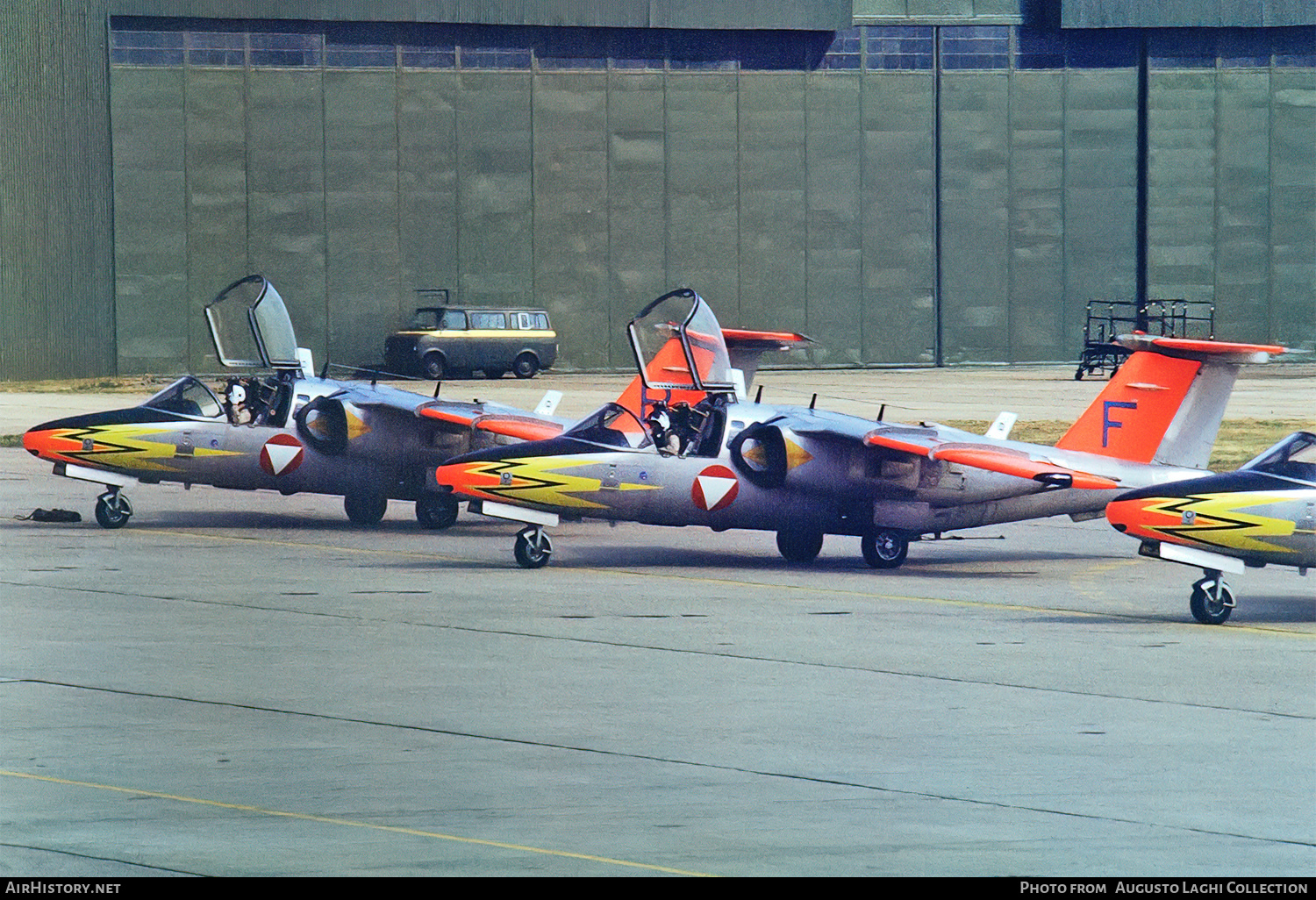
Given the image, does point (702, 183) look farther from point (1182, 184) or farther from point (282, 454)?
point (282, 454)

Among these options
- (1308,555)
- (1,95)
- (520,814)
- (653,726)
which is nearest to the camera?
(520,814)

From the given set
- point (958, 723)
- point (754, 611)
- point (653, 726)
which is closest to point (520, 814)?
point (653, 726)

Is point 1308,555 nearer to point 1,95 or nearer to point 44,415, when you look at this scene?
point 44,415

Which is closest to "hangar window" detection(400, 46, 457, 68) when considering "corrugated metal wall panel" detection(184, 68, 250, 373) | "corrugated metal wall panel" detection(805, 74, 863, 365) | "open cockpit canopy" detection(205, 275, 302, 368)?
"corrugated metal wall panel" detection(184, 68, 250, 373)

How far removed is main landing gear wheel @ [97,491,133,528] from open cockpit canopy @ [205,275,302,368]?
93.5 inches

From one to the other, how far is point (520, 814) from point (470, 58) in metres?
48.0

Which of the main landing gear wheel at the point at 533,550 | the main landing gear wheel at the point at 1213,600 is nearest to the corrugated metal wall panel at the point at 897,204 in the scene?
the main landing gear wheel at the point at 533,550

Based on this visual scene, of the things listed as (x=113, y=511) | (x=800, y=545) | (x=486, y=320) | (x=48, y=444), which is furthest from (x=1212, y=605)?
(x=486, y=320)

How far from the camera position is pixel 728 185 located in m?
58.6

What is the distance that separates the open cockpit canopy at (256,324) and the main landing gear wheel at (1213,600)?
1293 cm

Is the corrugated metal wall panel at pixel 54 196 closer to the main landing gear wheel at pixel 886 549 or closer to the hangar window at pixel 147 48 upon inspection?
the hangar window at pixel 147 48

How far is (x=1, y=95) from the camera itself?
52.4 meters

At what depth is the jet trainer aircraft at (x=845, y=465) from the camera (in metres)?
21.6

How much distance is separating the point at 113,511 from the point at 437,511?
4.00m
